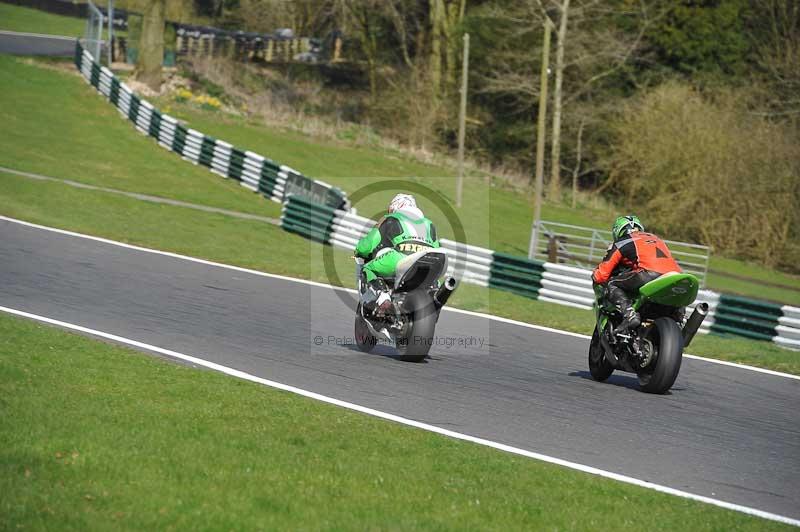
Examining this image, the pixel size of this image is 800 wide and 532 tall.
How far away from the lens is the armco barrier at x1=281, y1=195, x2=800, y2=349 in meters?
17.0

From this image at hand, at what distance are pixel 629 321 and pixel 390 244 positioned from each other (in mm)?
2758

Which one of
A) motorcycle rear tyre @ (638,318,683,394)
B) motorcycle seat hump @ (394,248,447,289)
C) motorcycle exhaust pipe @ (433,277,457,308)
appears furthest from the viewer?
motorcycle seat hump @ (394,248,447,289)

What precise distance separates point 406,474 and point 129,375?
3.40 m

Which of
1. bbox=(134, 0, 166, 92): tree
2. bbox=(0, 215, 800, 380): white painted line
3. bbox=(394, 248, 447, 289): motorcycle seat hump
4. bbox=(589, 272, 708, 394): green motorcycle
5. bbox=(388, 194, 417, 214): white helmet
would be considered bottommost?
bbox=(0, 215, 800, 380): white painted line

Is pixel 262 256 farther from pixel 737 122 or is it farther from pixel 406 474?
pixel 737 122

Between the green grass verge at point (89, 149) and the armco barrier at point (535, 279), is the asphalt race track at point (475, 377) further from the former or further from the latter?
the green grass verge at point (89, 149)

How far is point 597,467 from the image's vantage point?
7879mm


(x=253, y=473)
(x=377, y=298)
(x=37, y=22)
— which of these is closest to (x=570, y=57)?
(x=37, y=22)

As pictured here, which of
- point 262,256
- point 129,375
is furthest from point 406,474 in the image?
point 262,256

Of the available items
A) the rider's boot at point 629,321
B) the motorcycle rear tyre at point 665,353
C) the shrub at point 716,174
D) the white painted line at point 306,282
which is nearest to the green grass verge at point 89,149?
the white painted line at point 306,282

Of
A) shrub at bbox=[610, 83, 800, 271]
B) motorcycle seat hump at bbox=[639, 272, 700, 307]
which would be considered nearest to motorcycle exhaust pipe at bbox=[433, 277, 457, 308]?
motorcycle seat hump at bbox=[639, 272, 700, 307]

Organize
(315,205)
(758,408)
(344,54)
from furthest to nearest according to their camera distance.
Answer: (344,54), (315,205), (758,408)

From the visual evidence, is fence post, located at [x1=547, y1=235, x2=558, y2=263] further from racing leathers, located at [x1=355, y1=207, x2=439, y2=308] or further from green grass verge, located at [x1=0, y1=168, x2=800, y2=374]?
racing leathers, located at [x1=355, y1=207, x2=439, y2=308]

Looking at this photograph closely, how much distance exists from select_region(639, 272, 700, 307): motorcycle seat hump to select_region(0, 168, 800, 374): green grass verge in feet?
14.2
